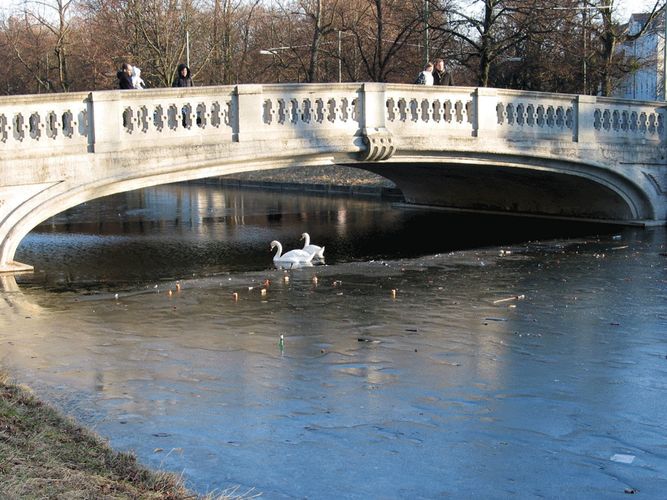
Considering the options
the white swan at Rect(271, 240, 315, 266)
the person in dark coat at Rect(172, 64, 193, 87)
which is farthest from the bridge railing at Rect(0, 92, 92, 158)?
the white swan at Rect(271, 240, 315, 266)

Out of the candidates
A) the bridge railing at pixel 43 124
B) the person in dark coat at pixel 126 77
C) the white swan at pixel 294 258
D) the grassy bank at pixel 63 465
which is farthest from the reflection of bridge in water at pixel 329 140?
the grassy bank at pixel 63 465

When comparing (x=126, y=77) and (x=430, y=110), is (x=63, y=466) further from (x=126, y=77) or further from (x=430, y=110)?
(x=430, y=110)

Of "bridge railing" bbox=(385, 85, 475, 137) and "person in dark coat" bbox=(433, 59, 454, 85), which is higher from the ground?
"person in dark coat" bbox=(433, 59, 454, 85)

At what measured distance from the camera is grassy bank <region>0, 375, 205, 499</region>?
193 inches

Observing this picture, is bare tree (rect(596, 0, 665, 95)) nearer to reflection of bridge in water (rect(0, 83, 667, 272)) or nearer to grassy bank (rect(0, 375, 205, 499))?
reflection of bridge in water (rect(0, 83, 667, 272))

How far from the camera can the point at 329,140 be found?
707 inches

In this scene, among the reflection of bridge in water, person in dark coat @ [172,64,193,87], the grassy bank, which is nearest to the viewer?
the grassy bank

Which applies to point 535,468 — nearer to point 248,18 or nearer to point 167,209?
point 167,209

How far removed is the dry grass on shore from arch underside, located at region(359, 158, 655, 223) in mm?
14642

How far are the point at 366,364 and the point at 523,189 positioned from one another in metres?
17.7

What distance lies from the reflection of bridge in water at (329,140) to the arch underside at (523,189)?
6cm

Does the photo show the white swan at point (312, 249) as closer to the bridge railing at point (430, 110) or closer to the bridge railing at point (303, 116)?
the bridge railing at point (303, 116)

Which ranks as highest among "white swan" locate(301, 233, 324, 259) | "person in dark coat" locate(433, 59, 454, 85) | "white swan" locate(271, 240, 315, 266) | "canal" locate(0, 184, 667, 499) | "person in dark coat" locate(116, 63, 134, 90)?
"person in dark coat" locate(433, 59, 454, 85)

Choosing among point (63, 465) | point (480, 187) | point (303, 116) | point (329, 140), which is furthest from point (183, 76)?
point (63, 465)
